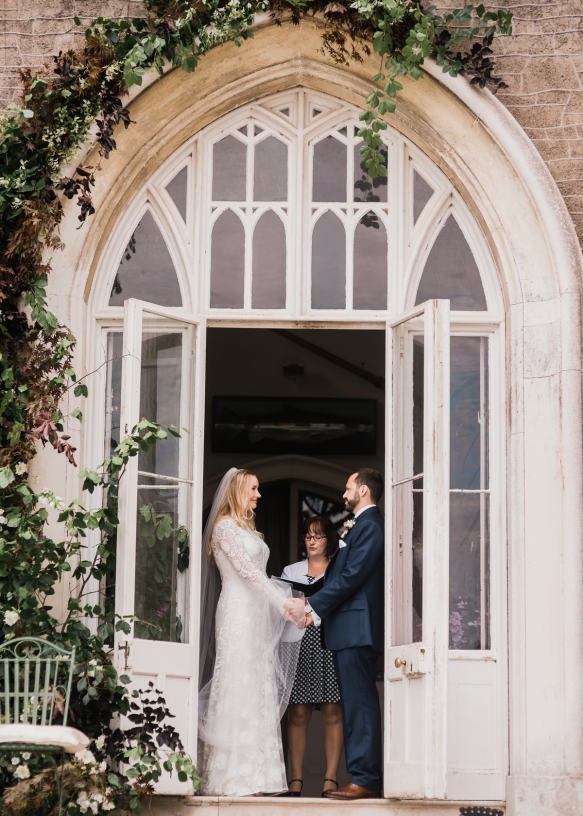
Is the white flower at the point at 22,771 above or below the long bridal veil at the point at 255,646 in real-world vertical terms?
below

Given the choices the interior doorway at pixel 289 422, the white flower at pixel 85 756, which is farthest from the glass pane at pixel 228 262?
the interior doorway at pixel 289 422

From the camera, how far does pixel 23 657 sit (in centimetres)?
589

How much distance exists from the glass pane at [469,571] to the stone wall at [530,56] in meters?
1.61

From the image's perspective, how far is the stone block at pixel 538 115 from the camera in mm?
6562

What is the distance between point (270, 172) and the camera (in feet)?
22.3

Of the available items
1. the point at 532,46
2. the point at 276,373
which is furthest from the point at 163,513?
the point at 276,373

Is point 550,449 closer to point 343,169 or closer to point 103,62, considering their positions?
point 343,169

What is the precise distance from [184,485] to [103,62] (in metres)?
2.15

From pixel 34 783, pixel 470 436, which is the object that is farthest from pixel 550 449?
pixel 34 783

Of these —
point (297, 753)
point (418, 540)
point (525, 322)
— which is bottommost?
point (297, 753)

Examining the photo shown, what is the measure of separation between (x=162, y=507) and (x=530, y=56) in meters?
2.94

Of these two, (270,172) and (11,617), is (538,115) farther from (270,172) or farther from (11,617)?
(11,617)

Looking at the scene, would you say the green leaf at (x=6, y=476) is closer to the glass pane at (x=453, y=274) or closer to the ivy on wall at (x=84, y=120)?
the ivy on wall at (x=84, y=120)

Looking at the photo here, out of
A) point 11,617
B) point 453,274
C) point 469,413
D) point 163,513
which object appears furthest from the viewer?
point 453,274
